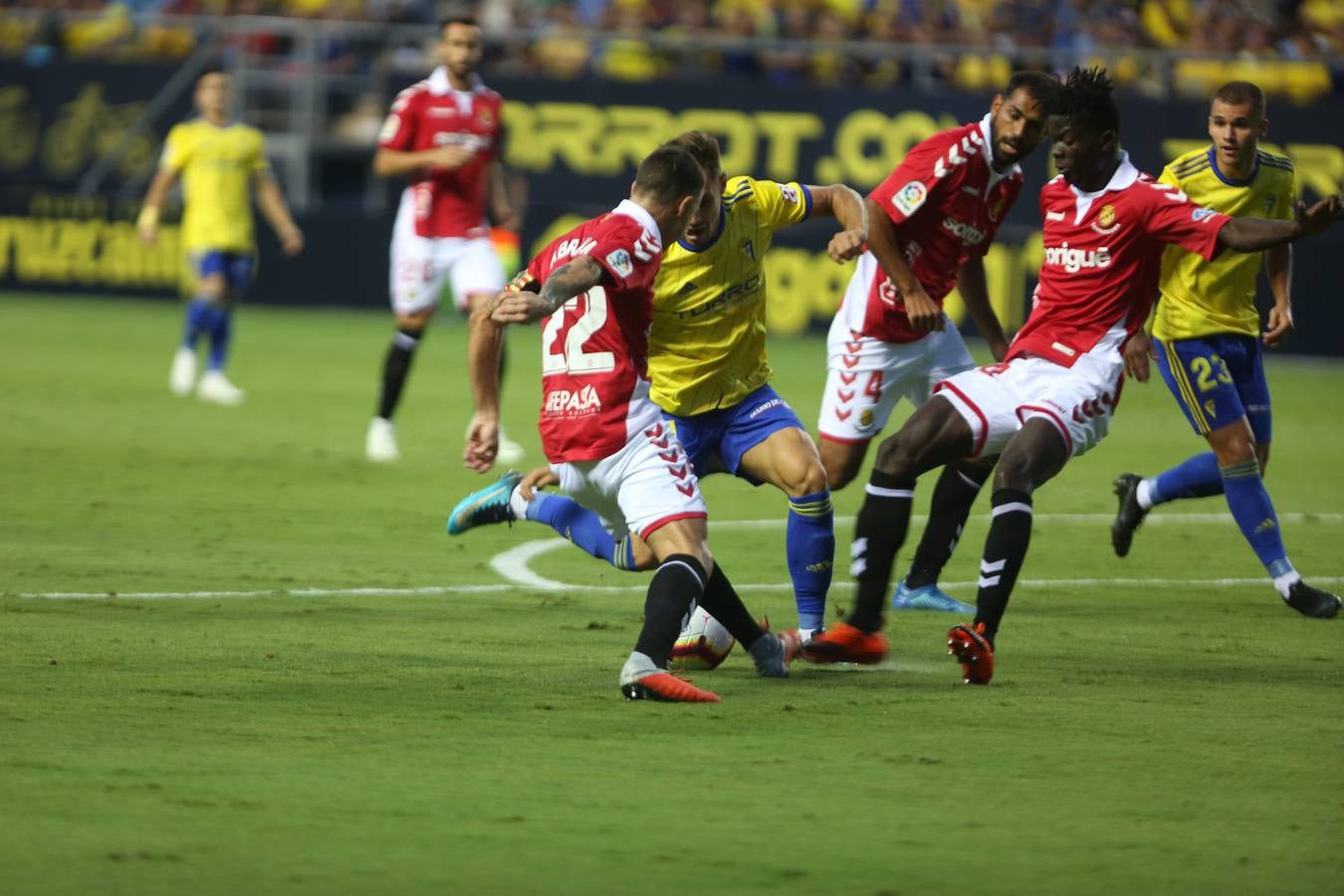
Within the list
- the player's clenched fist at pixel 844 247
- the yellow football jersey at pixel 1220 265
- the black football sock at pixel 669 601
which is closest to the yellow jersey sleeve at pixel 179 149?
the yellow football jersey at pixel 1220 265

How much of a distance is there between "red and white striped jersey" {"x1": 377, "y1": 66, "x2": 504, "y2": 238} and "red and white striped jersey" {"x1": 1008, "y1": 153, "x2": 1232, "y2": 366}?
6.41 metres

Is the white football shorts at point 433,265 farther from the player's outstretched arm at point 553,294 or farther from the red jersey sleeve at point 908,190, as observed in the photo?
the player's outstretched arm at point 553,294

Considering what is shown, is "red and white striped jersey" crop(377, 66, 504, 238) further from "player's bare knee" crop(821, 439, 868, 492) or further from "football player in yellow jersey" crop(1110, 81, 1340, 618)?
"football player in yellow jersey" crop(1110, 81, 1340, 618)

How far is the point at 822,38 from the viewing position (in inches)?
931

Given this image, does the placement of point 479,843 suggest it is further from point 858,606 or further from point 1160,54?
point 1160,54

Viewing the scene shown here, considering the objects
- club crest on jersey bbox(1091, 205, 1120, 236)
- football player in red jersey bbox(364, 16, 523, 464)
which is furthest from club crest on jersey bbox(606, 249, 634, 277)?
football player in red jersey bbox(364, 16, 523, 464)

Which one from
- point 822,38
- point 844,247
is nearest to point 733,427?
point 844,247

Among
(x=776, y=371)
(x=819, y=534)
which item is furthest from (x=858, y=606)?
(x=776, y=371)

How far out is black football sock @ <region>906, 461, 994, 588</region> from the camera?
27.3 ft

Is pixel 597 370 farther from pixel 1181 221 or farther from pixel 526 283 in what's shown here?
pixel 1181 221

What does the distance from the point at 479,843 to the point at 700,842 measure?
509 millimetres

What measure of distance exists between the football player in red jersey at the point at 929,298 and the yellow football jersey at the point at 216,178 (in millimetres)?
9444

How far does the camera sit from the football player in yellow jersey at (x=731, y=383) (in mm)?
7027

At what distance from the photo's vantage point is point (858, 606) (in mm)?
6934
